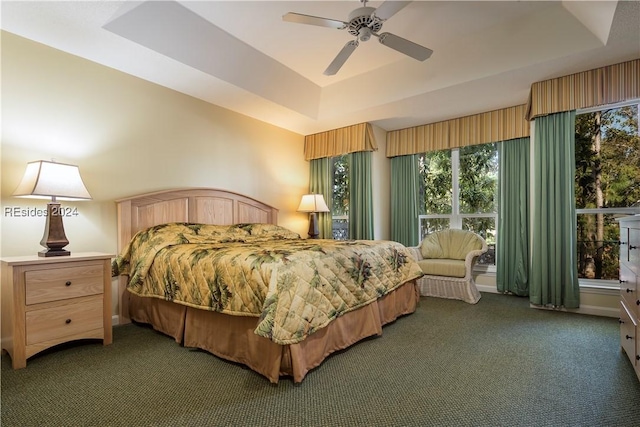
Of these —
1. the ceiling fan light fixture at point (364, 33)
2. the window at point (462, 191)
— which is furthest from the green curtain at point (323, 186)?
the ceiling fan light fixture at point (364, 33)

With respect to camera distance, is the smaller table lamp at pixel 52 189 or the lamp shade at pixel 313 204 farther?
the lamp shade at pixel 313 204

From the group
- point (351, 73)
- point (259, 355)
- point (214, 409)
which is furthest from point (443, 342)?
point (351, 73)

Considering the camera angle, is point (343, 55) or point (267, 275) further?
point (343, 55)

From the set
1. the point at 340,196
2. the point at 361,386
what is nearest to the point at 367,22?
the point at 361,386

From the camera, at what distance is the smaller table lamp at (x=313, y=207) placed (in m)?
4.73

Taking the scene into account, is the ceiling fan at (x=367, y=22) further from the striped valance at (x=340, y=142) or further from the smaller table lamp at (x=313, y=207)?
the smaller table lamp at (x=313, y=207)

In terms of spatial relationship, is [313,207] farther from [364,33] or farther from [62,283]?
[62,283]

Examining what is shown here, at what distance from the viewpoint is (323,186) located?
521cm

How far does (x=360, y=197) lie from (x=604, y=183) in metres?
2.87

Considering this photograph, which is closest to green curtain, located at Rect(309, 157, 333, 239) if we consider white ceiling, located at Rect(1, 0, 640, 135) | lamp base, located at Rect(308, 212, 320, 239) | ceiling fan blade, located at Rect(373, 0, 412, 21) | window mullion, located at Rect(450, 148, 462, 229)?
lamp base, located at Rect(308, 212, 320, 239)

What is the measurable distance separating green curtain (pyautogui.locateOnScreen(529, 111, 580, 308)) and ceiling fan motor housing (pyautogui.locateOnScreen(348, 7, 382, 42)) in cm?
227

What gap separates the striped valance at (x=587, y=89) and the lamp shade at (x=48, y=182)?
4.43m

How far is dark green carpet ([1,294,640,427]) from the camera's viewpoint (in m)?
1.51

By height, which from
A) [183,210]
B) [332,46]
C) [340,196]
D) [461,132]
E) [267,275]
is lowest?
[267,275]
